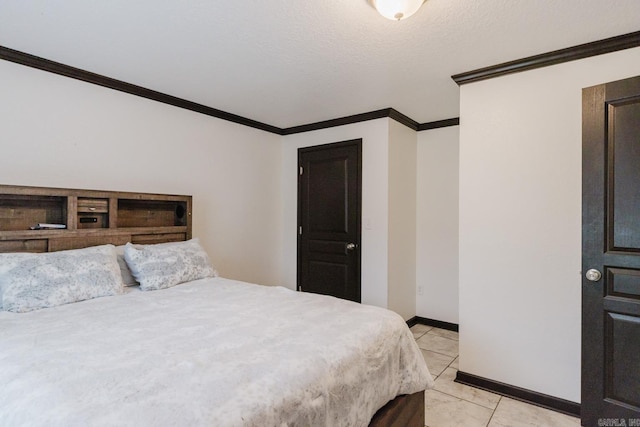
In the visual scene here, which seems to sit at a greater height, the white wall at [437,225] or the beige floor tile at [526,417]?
the white wall at [437,225]

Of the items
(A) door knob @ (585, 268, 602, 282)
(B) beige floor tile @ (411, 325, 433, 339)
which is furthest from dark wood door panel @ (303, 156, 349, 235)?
(A) door knob @ (585, 268, 602, 282)

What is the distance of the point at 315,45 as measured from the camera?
2.15m

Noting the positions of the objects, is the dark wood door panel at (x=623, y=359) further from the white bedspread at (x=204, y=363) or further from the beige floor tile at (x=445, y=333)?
the beige floor tile at (x=445, y=333)

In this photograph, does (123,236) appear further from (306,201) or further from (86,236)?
(306,201)

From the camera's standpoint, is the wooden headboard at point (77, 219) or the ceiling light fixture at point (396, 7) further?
the wooden headboard at point (77, 219)

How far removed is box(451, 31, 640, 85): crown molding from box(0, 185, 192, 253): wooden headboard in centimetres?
264

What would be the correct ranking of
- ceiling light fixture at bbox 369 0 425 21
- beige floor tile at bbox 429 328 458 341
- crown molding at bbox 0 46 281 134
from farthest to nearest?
beige floor tile at bbox 429 328 458 341, crown molding at bbox 0 46 281 134, ceiling light fixture at bbox 369 0 425 21

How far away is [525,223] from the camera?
232 centimetres

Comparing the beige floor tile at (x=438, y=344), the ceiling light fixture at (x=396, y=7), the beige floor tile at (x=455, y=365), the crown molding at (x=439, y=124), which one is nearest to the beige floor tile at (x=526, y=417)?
the beige floor tile at (x=455, y=365)

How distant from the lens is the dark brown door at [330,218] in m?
3.66

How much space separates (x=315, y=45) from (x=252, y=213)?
2.21 m

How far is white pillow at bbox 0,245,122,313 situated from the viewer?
5.98 feet

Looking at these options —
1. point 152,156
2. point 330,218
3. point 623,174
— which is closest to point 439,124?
point 330,218

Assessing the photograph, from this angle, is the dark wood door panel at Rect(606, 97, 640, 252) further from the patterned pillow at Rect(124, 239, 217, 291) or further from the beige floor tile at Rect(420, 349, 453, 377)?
the patterned pillow at Rect(124, 239, 217, 291)
